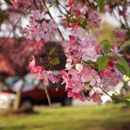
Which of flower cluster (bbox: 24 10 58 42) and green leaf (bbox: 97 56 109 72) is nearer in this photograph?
green leaf (bbox: 97 56 109 72)

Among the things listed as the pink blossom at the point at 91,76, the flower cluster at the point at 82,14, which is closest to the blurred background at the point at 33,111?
the flower cluster at the point at 82,14

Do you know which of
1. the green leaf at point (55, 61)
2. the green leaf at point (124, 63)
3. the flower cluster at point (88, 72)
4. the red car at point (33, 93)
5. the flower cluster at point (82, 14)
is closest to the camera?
the green leaf at point (124, 63)

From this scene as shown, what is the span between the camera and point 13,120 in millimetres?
8492

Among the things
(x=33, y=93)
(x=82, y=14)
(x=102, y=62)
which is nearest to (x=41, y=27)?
(x=82, y=14)

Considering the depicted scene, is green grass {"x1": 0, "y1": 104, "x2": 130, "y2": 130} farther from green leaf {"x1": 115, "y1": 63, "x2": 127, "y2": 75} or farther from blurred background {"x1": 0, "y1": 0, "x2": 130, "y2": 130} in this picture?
green leaf {"x1": 115, "y1": 63, "x2": 127, "y2": 75}

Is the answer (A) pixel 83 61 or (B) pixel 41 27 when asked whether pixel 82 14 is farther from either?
(A) pixel 83 61

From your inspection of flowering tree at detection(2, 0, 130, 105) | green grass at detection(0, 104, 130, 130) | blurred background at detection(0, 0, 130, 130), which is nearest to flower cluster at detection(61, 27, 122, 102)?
flowering tree at detection(2, 0, 130, 105)

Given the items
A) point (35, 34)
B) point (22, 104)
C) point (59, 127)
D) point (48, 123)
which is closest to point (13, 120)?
point (48, 123)

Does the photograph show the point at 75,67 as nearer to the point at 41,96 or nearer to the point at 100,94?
the point at 100,94

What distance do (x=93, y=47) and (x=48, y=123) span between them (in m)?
6.49

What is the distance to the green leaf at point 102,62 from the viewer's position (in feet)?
4.01

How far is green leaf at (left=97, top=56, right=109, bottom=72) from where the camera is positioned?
122cm

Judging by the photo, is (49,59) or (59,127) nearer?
(49,59)

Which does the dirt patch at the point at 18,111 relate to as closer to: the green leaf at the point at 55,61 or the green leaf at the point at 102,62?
the green leaf at the point at 55,61
